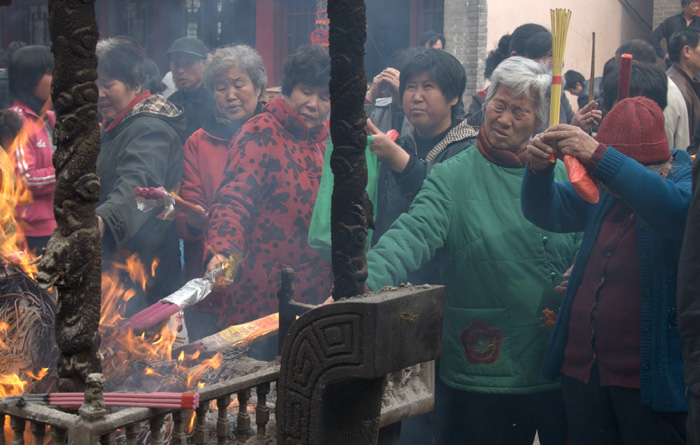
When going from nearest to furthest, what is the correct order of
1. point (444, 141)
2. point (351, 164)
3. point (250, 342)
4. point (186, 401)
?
point (186, 401) < point (351, 164) < point (250, 342) < point (444, 141)

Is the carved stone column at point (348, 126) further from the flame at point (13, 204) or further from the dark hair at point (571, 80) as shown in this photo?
the dark hair at point (571, 80)

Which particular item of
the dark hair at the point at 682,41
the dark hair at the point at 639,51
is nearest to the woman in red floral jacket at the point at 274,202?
the dark hair at the point at 639,51

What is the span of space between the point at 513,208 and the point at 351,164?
105 cm

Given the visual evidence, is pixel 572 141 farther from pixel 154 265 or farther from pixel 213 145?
pixel 154 265

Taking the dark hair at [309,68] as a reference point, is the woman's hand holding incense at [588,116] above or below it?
below

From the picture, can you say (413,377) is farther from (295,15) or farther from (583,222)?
(295,15)

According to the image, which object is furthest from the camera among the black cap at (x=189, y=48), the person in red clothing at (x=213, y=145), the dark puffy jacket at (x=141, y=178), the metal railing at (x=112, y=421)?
the black cap at (x=189, y=48)

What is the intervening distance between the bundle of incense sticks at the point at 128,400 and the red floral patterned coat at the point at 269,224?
2036mm

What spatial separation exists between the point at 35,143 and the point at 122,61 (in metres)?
0.83

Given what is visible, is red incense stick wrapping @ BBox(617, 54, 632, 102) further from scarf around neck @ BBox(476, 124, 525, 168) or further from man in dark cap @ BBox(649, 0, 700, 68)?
man in dark cap @ BBox(649, 0, 700, 68)

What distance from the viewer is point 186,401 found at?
6.35ft

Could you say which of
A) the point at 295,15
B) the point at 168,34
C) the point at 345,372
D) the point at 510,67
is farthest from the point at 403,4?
the point at 345,372

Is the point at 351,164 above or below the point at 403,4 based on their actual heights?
below

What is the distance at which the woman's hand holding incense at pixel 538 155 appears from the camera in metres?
2.76
